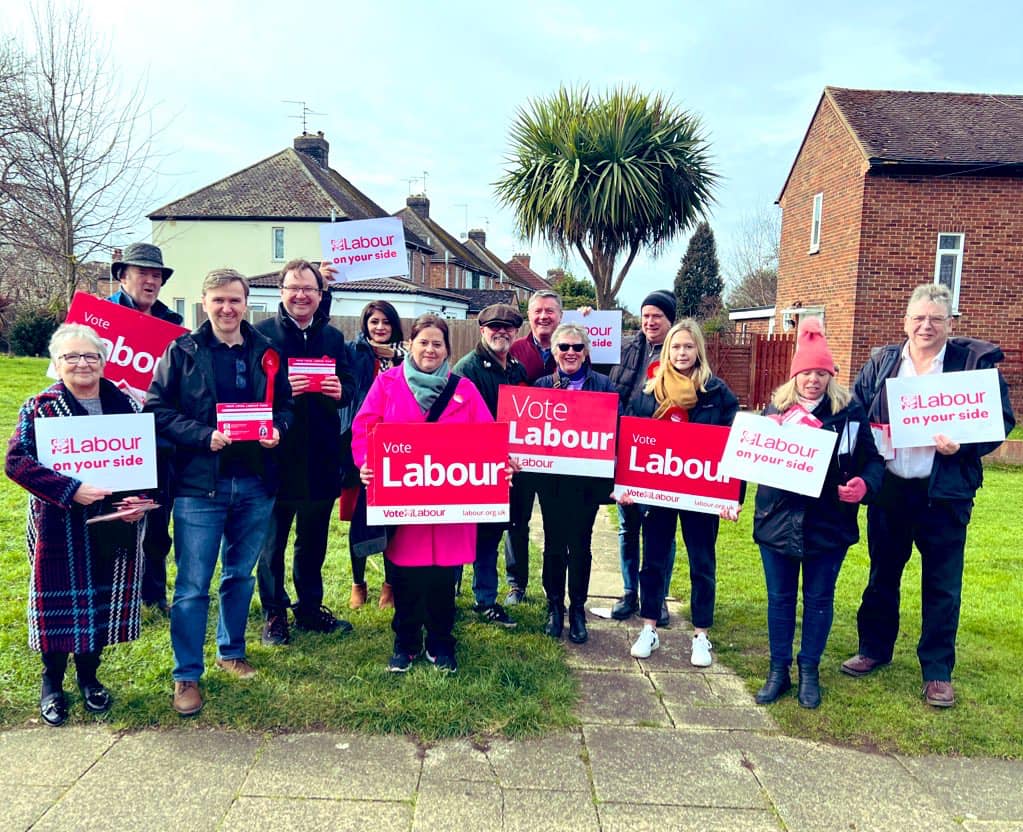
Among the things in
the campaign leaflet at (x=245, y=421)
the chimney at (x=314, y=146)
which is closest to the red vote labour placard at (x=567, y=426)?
the campaign leaflet at (x=245, y=421)

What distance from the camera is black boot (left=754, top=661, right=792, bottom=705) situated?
391 cm

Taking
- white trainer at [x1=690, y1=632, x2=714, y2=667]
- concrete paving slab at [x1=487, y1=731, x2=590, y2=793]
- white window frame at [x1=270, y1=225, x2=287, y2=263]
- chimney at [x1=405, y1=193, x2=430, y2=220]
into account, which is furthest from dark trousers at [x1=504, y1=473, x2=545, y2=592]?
chimney at [x1=405, y1=193, x2=430, y2=220]

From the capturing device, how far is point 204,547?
3.66m

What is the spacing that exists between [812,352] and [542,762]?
94.4 inches

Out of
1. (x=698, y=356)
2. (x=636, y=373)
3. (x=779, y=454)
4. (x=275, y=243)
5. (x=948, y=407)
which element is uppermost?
(x=275, y=243)

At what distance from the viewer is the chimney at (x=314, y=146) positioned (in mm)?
38156

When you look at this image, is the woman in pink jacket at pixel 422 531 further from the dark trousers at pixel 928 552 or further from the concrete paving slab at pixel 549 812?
the dark trousers at pixel 928 552

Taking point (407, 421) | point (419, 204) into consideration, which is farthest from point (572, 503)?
point (419, 204)

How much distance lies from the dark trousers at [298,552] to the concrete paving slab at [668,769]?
200cm

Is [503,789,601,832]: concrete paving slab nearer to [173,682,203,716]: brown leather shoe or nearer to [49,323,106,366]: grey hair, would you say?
[173,682,203,716]: brown leather shoe

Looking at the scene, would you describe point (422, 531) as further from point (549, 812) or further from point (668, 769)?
point (668, 769)

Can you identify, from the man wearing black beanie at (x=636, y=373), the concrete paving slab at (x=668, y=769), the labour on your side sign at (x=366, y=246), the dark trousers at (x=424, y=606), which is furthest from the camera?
the labour on your side sign at (x=366, y=246)

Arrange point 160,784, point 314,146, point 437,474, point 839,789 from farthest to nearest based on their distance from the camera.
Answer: point 314,146, point 437,474, point 839,789, point 160,784

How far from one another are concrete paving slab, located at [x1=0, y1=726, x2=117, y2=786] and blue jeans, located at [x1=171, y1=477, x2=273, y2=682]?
0.44 meters
